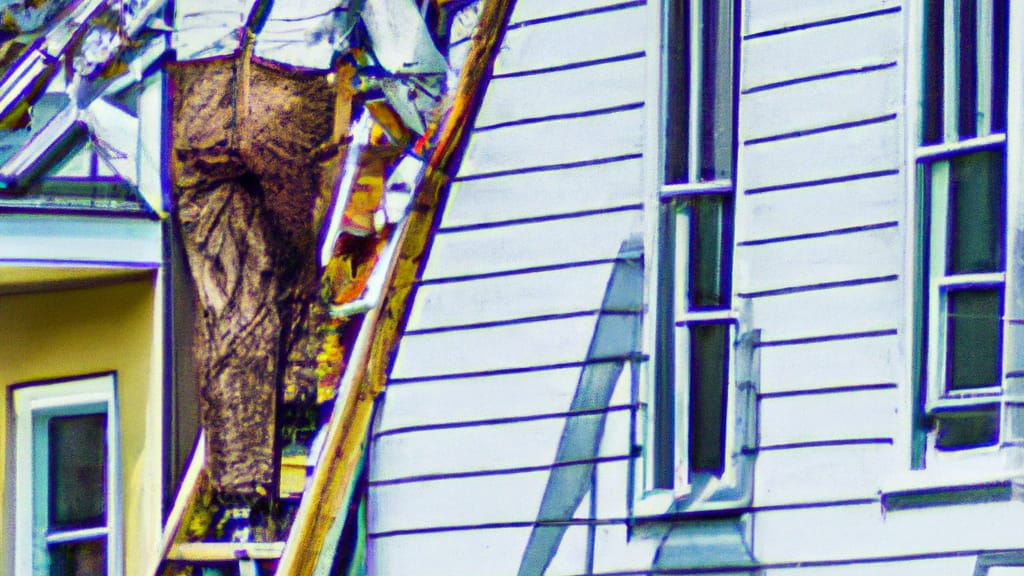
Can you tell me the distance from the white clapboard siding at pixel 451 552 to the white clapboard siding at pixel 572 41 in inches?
54.9

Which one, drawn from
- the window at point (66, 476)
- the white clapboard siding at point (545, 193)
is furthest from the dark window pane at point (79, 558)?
the white clapboard siding at point (545, 193)

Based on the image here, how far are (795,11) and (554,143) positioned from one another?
831 millimetres

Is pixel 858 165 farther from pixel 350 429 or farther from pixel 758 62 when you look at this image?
pixel 350 429

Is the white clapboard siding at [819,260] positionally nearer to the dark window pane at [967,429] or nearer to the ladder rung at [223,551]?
the dark window pane at [967,429]

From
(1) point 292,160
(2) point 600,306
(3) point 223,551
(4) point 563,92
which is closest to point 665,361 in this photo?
(2) point 600,306

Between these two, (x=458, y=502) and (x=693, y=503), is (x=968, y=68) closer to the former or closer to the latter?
(x=693, y=503)

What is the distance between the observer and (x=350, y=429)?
6207 millimetres

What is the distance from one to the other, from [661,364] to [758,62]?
889 mm

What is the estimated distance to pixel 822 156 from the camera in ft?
18.5

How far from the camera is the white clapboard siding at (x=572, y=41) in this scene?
605 cm

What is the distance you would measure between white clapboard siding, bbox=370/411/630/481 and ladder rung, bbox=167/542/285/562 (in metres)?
0.37

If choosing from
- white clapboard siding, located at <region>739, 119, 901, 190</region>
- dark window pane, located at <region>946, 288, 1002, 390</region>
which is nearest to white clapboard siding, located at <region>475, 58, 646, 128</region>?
white clapboard siding, located at <region>739, 119, 901, 190</region>

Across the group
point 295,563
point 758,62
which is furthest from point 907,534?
point 295,563

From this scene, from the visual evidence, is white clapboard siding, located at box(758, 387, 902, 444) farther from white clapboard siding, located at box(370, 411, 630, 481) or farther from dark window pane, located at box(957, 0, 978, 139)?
dark window pane, located at box(957, 0, 978, 139)
